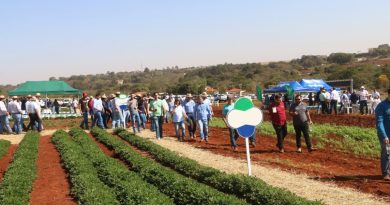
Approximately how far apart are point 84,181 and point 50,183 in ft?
5.98

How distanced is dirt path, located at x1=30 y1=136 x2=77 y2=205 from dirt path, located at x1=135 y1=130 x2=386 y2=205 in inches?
151

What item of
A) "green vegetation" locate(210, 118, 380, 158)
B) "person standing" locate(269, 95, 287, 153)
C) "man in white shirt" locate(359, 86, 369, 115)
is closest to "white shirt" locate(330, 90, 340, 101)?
"man in white shirt" locate(359, 86, 369, 115)

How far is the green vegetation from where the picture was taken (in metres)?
18.9

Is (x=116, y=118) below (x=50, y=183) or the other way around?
the other way around

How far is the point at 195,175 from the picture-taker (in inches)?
444

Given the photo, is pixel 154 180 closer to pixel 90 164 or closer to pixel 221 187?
pixel 221 187

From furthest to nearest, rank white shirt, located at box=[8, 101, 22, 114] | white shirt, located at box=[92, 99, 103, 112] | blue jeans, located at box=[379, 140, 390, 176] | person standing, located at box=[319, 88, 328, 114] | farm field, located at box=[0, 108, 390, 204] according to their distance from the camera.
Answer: person standing, located at box=[319, 88, 328, 114], white shirt, located at box=[92, 99, 103, 112], white shirt, located at box=[8, 101, 22, 114], blue jeans, located at box=[379, 140, 390, 176], farm field, located at box=[0, 108, 390, 204]

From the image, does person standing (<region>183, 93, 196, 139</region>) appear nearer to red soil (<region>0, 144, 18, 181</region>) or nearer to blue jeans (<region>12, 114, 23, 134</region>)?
red soil (<region>0, 144, 18, 181</region>)

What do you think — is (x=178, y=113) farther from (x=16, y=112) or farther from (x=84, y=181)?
(x=16, y=112)

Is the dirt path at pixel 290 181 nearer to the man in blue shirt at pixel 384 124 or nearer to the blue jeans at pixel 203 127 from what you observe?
the man in blue shirt at pixel 384 124

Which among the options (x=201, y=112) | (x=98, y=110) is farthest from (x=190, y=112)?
(x=98, y=110)

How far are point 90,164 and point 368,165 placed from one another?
24.8 ft

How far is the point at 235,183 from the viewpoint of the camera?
9461 millimetres

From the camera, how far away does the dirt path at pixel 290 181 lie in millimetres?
8758
